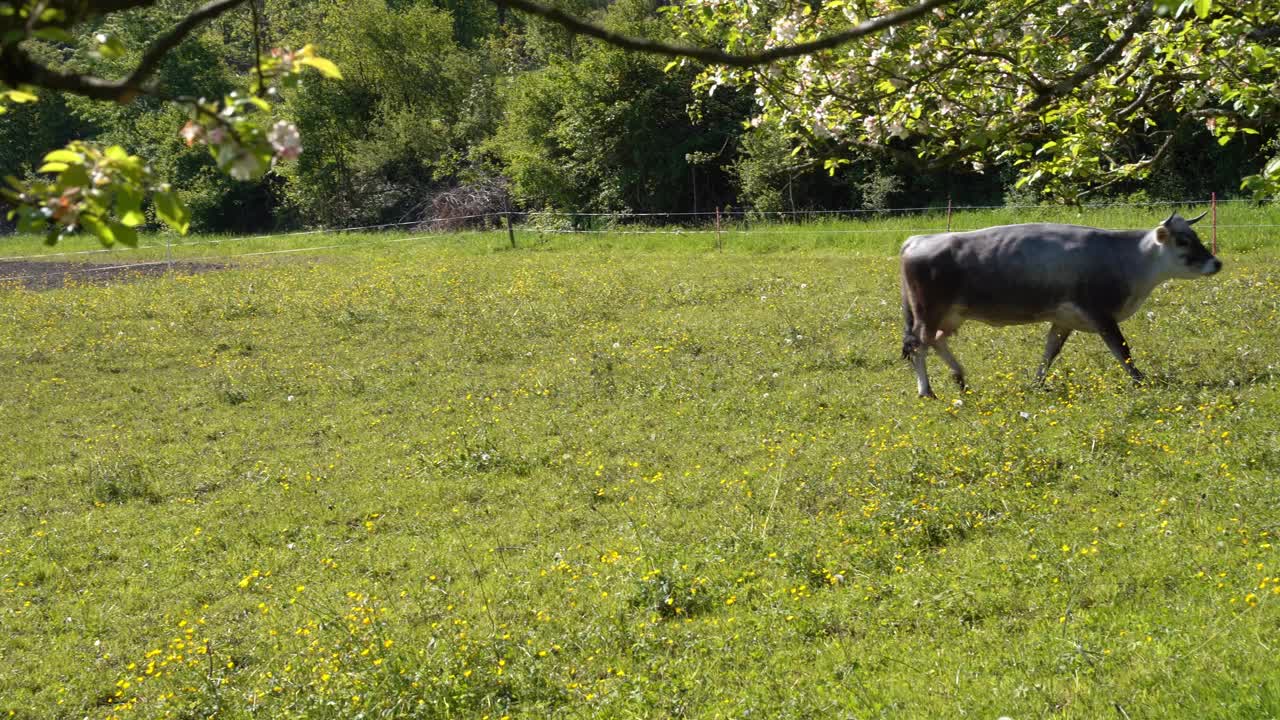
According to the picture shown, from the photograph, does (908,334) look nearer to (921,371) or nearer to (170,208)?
(921,371)

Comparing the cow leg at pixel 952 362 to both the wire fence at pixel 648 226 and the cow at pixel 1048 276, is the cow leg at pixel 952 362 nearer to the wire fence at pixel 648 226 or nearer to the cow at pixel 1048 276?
the cow at pixel 1048 276

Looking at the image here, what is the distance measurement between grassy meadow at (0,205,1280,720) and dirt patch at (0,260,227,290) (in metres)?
12.0

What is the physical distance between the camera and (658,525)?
7.88 m

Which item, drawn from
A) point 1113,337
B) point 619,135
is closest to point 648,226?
point 619,135

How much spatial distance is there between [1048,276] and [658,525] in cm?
535

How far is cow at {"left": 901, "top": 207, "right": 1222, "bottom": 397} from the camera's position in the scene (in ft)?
34.8

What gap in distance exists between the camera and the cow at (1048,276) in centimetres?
1059

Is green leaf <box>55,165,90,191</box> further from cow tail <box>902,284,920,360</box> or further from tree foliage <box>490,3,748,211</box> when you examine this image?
tree foliage <box>490,3,748,211</box>

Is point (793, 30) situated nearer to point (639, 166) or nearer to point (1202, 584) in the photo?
point (1202, 584)

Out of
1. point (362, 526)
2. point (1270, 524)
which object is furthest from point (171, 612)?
point (1270, 524)

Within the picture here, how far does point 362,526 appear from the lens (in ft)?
28.3

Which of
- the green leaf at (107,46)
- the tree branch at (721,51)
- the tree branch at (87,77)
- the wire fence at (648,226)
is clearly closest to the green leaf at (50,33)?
the tree branch at (87,77)

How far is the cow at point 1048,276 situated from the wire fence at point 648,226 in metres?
11.5

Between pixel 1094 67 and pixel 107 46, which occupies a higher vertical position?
pixel 1094 67
